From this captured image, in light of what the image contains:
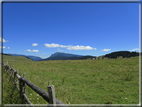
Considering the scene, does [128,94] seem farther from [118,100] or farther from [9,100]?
[9,100]

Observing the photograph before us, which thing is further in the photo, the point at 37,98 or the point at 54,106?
the point at 37,98

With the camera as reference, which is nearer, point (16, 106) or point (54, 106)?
point (54, 106)

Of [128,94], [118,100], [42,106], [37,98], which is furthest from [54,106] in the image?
[128,94]

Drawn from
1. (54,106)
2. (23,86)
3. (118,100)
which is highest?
(54,106)

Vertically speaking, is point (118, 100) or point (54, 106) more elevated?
point (54, 106)

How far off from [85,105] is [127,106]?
2.20m

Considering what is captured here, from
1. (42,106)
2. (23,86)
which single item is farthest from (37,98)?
(23,86)

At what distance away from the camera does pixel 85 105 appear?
5.41 meters

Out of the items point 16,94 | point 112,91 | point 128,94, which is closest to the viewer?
point 16,94

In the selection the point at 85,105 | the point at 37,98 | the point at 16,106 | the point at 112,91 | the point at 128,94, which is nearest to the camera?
the point at 16,106

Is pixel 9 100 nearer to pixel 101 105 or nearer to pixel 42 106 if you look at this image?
pixel 42 106

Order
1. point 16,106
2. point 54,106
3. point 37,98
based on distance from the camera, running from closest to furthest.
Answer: point 54,106 → point 16,106 → point 37,98

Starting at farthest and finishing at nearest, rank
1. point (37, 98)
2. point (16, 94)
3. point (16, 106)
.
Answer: point (16, 94)
point (37, 98)
point (16, 106)

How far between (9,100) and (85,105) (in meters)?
3.83
